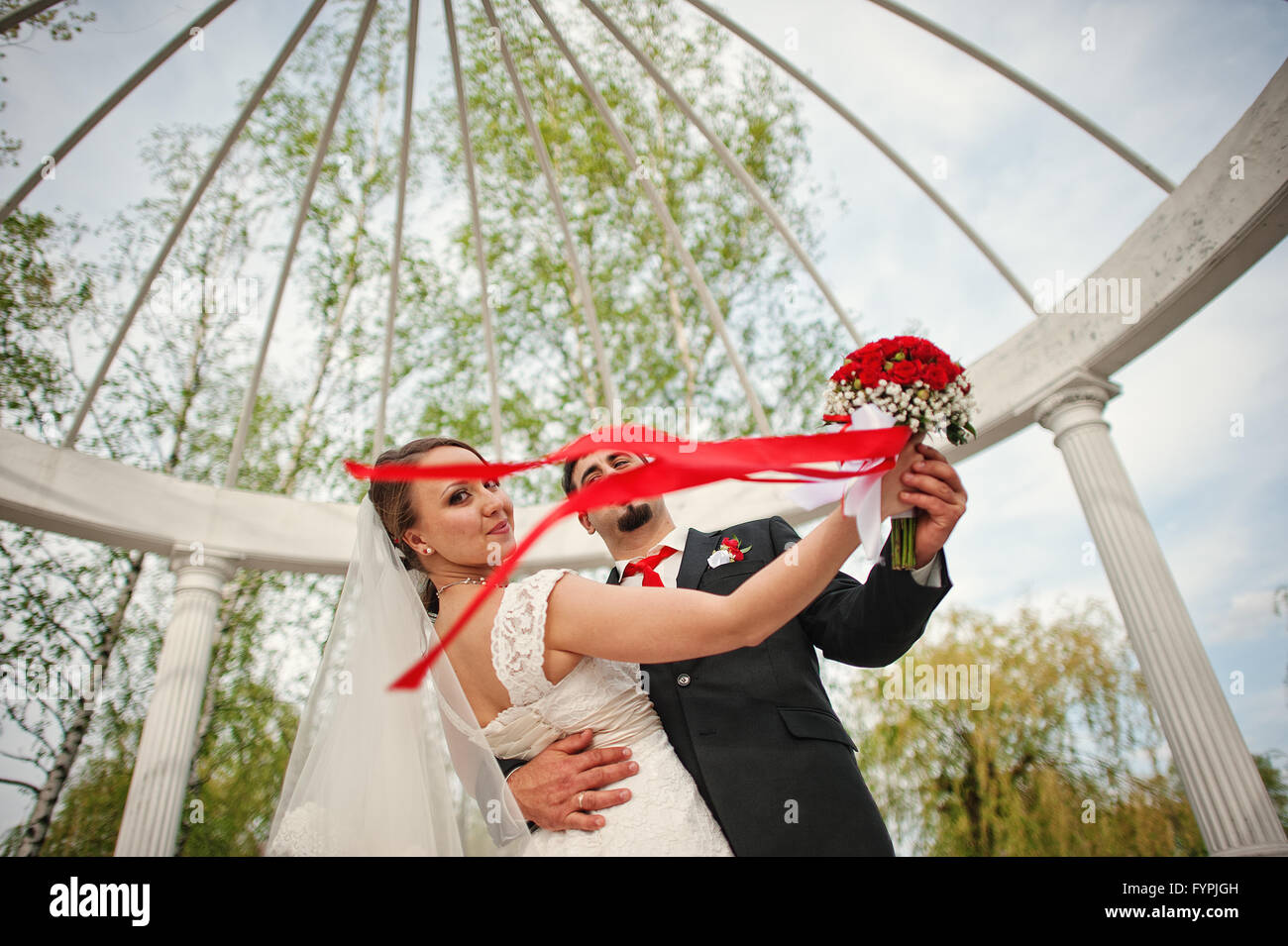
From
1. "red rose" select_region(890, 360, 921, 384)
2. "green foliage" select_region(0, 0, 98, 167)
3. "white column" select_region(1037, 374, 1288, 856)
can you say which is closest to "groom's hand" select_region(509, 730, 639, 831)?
"red rose" select_region(890, 360, 921, 384)

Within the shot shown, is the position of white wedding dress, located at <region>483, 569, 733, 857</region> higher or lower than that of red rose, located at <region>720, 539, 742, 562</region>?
lower

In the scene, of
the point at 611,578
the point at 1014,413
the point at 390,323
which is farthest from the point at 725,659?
the point at 390,323

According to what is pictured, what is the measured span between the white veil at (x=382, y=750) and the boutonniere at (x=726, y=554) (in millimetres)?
1469

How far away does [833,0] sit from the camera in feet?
31.9

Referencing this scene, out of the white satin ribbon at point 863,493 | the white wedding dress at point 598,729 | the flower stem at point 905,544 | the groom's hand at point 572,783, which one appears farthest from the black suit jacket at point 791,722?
the white satin ribbon at point 863,493

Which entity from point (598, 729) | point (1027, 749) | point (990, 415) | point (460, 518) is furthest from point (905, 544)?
point (1027, 749)

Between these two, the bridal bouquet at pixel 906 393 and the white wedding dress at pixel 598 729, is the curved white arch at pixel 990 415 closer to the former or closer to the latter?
the white wedding dress at pixel 598 729

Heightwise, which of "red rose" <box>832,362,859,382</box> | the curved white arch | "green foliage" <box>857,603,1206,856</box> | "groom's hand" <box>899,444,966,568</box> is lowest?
"groom's hand" <box>899,444,966,568</box>

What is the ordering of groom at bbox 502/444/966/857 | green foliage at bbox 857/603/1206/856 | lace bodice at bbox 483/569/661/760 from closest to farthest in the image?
groom at bbox 502/444/966/857 < lace bodice at bbox 483/569/661/760 < green foliage at bbox 857/603/1206/856

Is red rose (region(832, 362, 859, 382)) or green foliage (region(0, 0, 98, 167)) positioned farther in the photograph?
green foliage (region(0, 0, 98, 167))

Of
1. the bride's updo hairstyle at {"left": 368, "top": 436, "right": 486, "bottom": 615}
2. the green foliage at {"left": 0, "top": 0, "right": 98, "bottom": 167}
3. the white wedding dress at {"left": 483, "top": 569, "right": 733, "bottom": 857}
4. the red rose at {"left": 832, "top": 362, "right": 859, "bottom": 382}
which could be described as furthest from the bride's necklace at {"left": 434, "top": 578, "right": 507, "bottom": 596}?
the green foliage at {"left": 0, "top": 0, "right": 98, "bottom": 167}

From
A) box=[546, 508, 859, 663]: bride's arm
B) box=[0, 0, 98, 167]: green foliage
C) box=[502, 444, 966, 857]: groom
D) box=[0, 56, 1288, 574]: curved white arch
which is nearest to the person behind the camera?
box=[546, 508, 859, 663]: bride's arm

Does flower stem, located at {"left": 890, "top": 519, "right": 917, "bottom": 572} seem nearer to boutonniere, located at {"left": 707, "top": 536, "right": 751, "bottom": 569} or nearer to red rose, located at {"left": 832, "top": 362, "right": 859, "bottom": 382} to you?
red rose, located at {"left": 832, "top": 362, "right": 859, "bottom": 382}

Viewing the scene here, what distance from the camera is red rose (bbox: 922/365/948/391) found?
3162 mm
